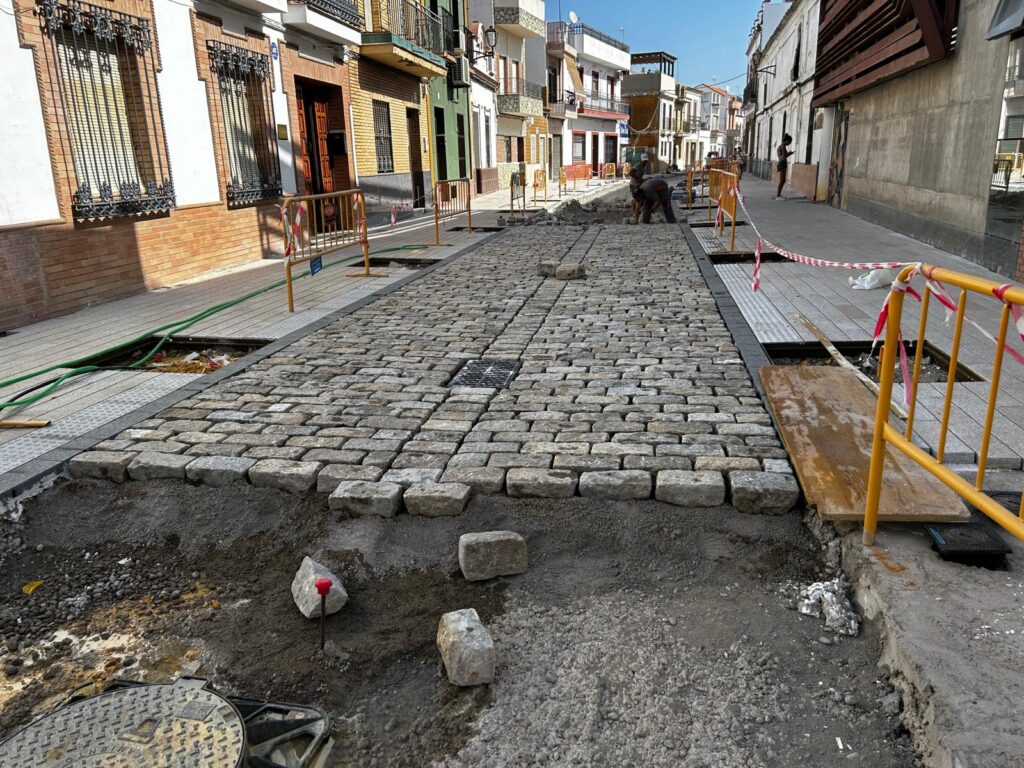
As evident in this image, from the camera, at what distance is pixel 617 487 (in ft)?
13.3

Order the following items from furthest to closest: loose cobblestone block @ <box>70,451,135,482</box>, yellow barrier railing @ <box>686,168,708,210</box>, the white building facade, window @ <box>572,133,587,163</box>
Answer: window @ <box>572,133,587,163</box> < the white building facade < yellow barrier railing @ <box>686,168,708,210</box> < loose cobblestone block @ <box>70,451,135,482</box>

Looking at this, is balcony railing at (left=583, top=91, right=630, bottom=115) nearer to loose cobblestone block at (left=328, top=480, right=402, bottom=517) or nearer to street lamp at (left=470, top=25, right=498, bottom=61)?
street lamp at (left=470, top=25, right=498, bottom=61)

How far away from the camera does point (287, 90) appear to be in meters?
13.9

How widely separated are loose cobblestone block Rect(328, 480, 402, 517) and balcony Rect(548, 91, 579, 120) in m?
45.8

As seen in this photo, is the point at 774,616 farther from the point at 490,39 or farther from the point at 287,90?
the point at 490,39

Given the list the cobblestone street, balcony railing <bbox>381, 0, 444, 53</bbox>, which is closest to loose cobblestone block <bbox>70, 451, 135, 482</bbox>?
the cobblestone street

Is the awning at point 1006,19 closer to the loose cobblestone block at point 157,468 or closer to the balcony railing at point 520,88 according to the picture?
the loose cobblestone block at point 157,468

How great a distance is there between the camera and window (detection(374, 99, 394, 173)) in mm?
18845

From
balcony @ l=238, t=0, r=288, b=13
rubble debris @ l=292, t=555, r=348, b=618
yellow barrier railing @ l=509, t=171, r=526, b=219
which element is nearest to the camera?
rubble debris @ l=292, t=555, r=348, b=618

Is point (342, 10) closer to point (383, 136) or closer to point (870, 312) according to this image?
point (383, 136)

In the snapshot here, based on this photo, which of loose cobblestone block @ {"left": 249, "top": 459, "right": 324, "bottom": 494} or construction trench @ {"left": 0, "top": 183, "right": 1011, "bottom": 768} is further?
loose cobblestone block @ {"left": 249, "top": 459, "right": 324, "bottom": 494}

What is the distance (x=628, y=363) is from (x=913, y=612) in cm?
368

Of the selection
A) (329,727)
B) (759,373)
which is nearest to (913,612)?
(329,727)

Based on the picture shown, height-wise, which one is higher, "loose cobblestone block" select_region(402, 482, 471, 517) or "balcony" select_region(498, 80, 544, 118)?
"balcony" select_region(498, 80, 544, 118)
